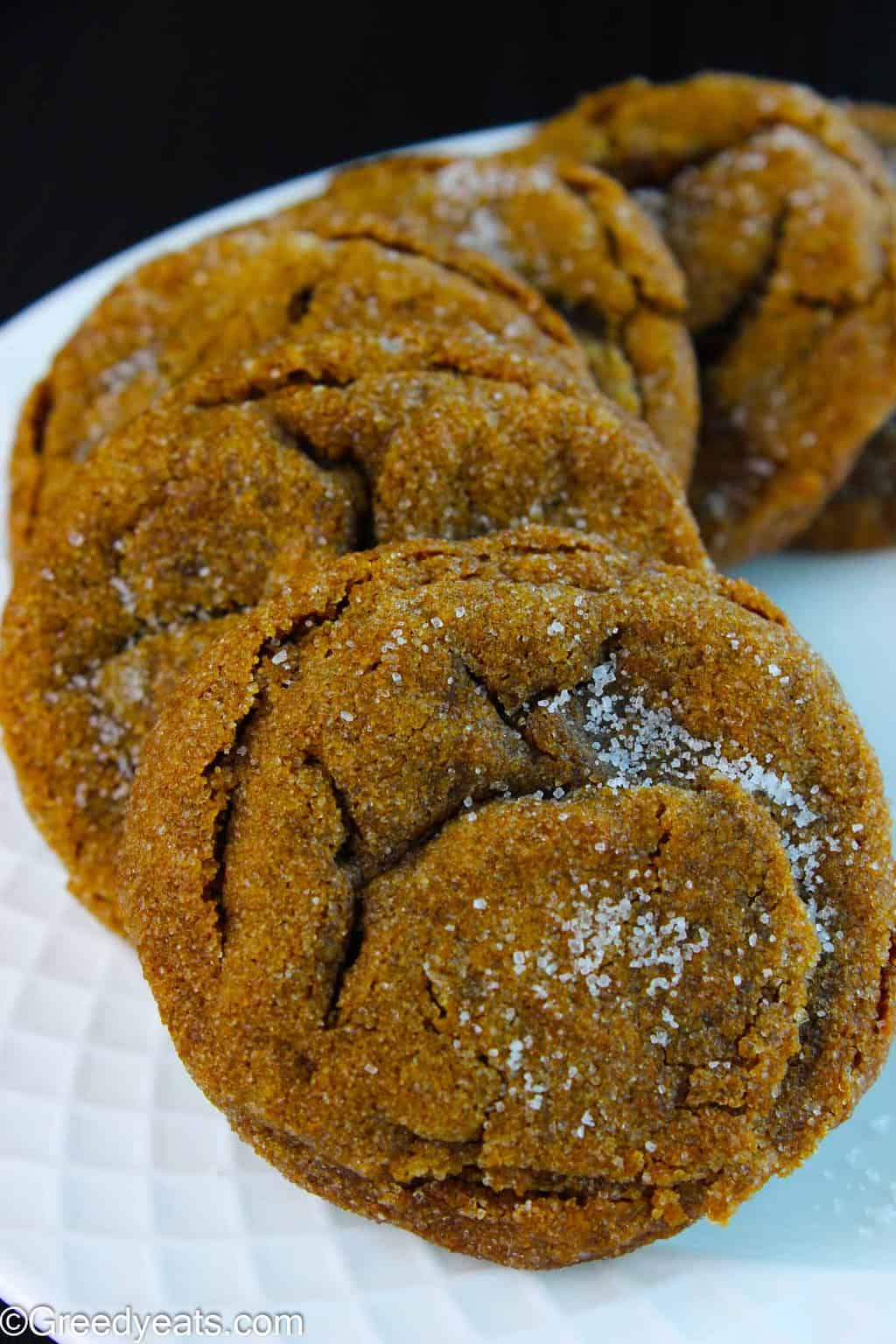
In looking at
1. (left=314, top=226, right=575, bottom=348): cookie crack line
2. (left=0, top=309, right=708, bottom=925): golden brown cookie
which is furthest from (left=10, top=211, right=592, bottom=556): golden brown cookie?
(left=0, top=309, right=708, bottom=925): golden brown cookie

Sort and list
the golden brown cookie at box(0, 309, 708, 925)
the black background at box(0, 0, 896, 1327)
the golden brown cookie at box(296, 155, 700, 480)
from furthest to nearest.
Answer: the black background at box(0, 0, 896, 1327) < the golden brown cookie at box(296, 155, 700, 480) < the golden brown cookie at box(0, 309, 708, 925)

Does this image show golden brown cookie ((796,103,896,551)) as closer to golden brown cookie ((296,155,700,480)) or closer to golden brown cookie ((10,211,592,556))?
golden brown cookie ((296,155,700,480))

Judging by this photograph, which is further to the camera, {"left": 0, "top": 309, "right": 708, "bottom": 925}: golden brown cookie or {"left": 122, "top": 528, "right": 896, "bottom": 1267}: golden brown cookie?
{"left": 0, "top": 309, "right": 708, "bottom": 925}: golden brown cookie

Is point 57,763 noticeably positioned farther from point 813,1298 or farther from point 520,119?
point 520,119

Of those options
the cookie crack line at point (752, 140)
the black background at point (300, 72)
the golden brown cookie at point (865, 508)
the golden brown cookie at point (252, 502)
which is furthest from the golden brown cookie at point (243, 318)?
the black background at point (300, 72)

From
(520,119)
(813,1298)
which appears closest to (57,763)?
(813,1298)

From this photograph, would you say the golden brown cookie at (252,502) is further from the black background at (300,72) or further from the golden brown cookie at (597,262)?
the black background at (300,72)

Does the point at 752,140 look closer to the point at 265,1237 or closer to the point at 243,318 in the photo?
the point at 243,318
